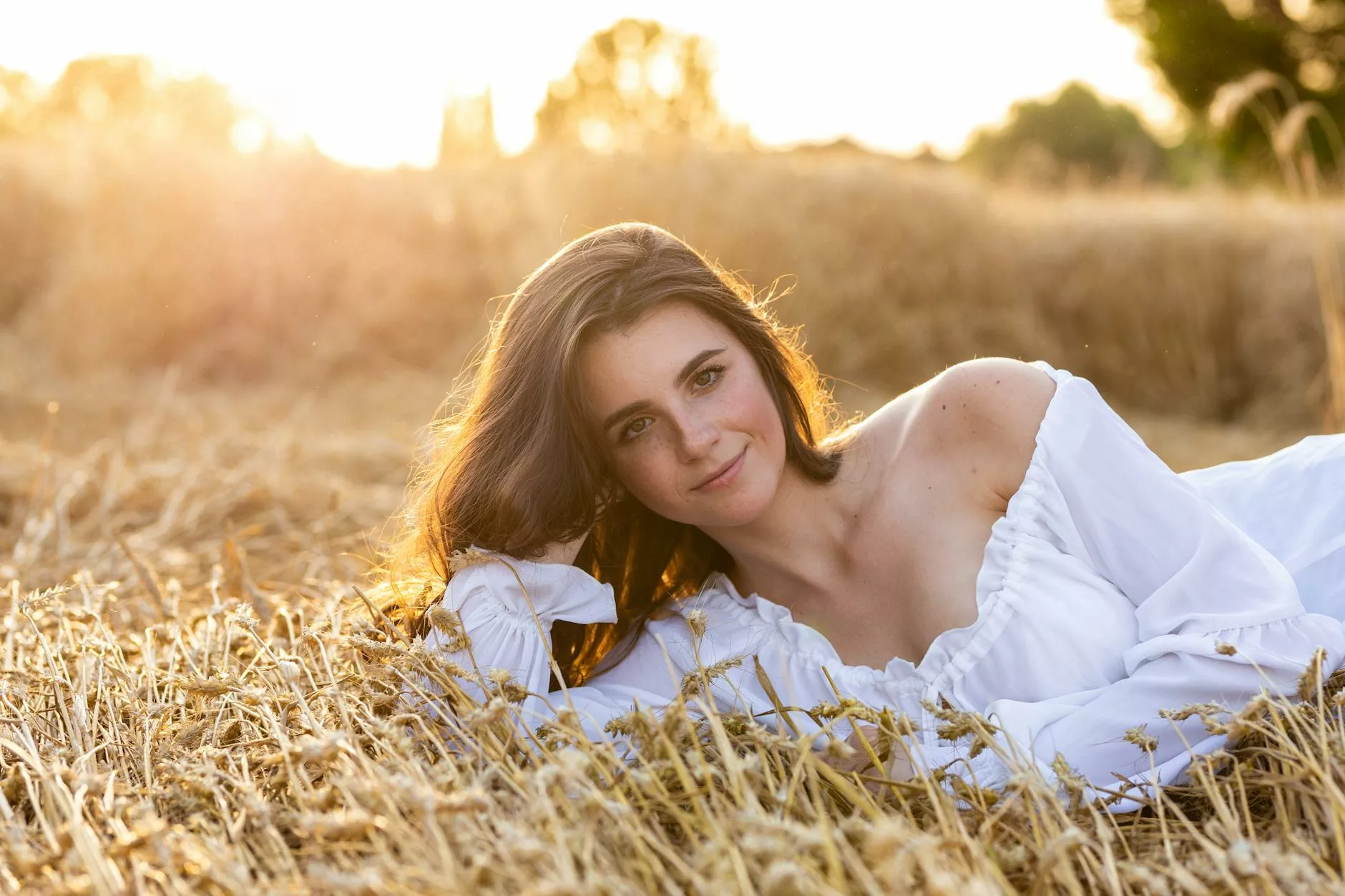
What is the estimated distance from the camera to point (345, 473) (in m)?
4.87

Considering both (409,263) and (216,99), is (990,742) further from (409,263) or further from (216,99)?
(216,99)

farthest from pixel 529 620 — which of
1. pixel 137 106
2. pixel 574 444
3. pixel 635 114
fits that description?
pixel 137 106

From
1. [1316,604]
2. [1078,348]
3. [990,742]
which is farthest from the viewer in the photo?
[1078,348]

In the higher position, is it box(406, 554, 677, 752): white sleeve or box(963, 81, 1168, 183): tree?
box(963, 81, 1168, 183): tree

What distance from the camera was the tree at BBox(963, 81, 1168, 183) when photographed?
2372 cm

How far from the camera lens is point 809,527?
2.21 metres

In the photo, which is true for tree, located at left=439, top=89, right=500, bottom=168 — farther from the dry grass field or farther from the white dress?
the white dress

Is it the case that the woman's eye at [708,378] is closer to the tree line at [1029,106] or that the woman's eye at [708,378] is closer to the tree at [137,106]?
the tree line at [1029,106]

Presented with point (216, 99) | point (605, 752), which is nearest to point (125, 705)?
point (605, 752)

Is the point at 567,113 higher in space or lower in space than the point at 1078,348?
higher

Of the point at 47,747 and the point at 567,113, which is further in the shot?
the point at 567,113

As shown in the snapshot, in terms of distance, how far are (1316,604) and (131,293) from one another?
7.59 m

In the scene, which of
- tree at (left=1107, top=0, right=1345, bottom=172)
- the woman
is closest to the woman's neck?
the woman

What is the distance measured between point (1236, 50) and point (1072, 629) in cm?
1919
